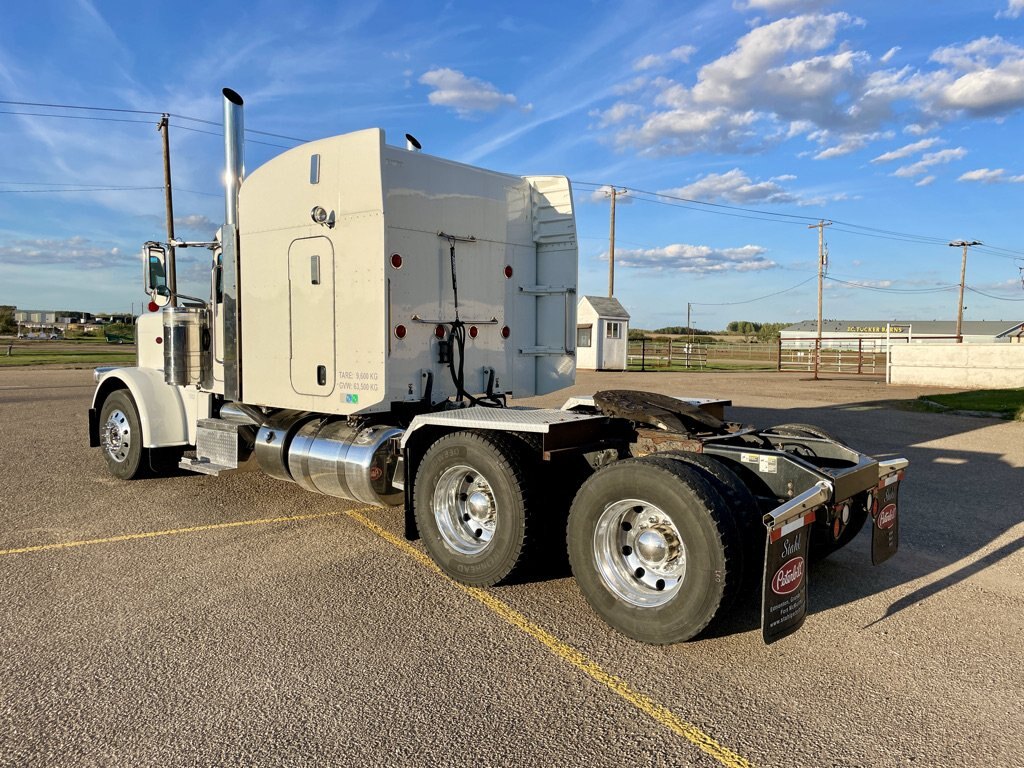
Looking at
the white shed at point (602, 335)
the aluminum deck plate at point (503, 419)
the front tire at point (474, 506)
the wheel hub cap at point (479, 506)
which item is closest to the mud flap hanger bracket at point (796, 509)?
the aluminum deck plate at point (503, 419)

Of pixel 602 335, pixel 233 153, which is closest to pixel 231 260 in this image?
pixel 233 153

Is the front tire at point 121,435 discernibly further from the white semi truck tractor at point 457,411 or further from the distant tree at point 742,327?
the distant tree at point 742,327

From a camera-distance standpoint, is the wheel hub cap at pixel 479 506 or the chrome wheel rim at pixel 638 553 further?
the wheel hub cap at pixel 479 506

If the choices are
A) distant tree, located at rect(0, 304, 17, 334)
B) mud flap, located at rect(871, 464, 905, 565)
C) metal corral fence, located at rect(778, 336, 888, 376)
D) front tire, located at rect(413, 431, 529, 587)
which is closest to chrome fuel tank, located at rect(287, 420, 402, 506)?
front tire, located at rect(413, 431, 529, 587)

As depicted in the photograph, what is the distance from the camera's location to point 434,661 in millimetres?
3773

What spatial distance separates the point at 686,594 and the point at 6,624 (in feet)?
12.8

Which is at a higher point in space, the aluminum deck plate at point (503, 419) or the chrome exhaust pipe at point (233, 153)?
the chrome exhaust pipe at point (233, 153)

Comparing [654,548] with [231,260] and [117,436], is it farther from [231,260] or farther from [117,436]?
[117,436]

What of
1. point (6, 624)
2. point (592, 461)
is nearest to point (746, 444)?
point (592, 461)

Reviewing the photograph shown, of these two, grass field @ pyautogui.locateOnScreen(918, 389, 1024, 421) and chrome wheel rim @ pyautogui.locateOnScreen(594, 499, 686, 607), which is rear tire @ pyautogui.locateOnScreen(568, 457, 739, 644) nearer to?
chrome wheel rim @ pyautogui.locateOnScreen(594, 499, 686, 607)

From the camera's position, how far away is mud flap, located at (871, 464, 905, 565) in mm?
4520

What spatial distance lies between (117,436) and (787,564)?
7.57 m

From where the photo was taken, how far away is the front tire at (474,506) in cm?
461

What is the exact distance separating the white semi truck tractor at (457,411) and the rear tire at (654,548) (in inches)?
0.5
